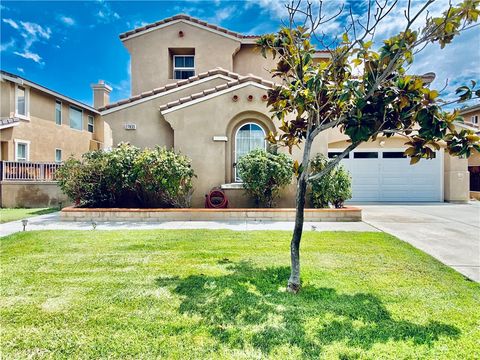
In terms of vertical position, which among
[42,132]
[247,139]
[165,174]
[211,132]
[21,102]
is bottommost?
[165,174]

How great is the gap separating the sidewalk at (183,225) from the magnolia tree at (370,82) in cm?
500

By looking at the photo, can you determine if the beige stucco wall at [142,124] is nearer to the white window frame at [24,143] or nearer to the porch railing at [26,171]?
the porch railing at [26,171]

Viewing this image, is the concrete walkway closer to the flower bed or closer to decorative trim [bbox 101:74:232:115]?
the flower bed

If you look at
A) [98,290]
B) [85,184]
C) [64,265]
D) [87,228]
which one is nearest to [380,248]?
[98,290]

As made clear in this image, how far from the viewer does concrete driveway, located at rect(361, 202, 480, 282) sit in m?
6.41

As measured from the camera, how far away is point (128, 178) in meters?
11.0

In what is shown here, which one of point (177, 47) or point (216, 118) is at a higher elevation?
point (177, 47)

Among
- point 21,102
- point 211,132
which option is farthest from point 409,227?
point 21,102

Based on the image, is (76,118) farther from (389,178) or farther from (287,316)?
(287,316)

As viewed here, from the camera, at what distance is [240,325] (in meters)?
3.68

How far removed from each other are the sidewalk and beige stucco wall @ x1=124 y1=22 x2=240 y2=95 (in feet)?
33.4

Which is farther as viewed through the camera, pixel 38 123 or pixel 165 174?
pixel 38 123

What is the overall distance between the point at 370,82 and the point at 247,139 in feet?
26.9

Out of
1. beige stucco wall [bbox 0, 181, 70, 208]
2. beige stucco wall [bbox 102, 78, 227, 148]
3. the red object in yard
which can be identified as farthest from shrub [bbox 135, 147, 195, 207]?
beige stucco wall [bbox 0, 181, 70, 208]
